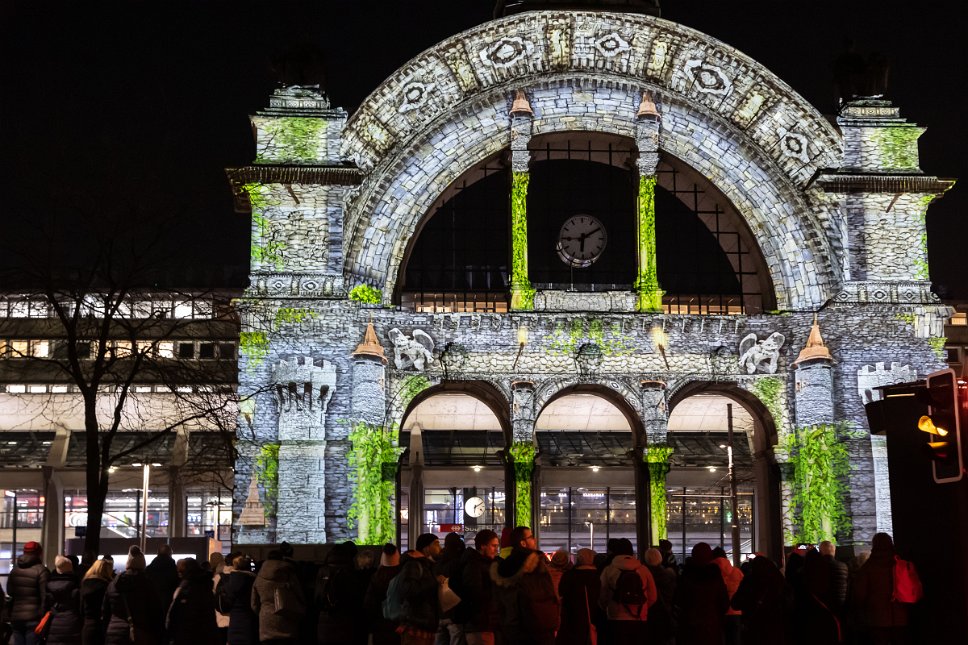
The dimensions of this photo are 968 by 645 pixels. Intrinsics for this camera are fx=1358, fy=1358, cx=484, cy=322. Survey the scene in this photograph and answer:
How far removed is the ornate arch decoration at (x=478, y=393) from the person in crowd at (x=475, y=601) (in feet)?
58.6

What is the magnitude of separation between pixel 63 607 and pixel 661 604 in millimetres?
7766

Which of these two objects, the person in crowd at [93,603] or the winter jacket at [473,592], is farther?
the person in crowd at [93,603]

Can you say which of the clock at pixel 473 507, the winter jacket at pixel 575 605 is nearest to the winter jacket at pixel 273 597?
the winter jacket at pixel 575 605

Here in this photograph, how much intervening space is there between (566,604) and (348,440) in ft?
50.8

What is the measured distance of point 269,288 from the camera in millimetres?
32312

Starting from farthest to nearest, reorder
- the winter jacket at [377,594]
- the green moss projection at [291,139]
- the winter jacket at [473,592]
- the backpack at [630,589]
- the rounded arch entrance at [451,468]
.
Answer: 1. the rounded arch entrance at [451,468]
2. the green moss projection at [291,139]
3. the backpack at [630,589]
4. the winter jacket at [377,594]
5. the winter jacket at [473,592]

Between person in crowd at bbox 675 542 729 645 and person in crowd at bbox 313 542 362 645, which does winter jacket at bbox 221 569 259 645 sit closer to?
person in crowd at bbox 313 542 362 645

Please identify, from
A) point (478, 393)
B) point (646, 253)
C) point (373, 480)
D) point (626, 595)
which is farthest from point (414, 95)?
point (626, 595)

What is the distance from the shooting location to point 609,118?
113 ft

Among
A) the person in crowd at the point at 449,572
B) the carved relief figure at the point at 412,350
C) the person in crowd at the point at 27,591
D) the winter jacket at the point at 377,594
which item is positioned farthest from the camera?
the carved relief figure at the point at 412,350

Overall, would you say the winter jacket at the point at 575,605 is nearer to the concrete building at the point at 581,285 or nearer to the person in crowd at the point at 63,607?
the person in crowd at the point at 63,607

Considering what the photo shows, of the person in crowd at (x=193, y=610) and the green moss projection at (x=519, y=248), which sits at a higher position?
Result: the green moss projection at (x=519, y=248)

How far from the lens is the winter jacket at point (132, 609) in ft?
56.4

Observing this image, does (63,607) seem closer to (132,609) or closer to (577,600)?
(132,609)
